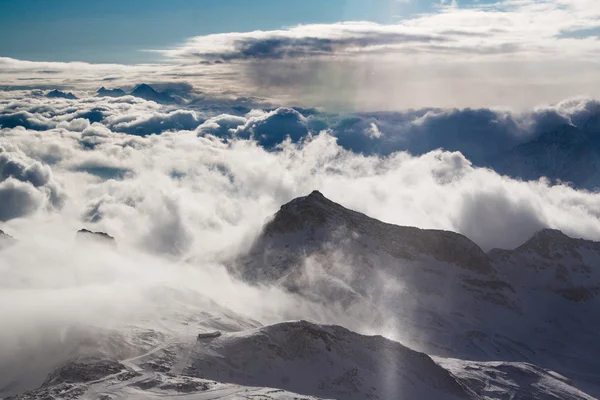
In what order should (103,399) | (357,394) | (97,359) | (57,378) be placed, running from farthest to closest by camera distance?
(357,394)
(97,359)
(57,378)
(103,399)

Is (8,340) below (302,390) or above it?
above

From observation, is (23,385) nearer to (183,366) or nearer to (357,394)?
(183,366)

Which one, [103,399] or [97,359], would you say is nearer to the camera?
[103,399]

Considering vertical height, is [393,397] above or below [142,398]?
below

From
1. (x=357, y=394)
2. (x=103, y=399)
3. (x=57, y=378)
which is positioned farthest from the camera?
(x=357, y=394)

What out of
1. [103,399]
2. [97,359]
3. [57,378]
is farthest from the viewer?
[97,359]

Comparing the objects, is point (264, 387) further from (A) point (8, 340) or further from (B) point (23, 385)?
(A) point (8, 340)

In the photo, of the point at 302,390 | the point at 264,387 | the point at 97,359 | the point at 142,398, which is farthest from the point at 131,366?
the point at 302,390

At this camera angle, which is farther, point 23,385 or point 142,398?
point 23,385

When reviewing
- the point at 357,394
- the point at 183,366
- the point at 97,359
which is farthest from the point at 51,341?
the point at 357,394
